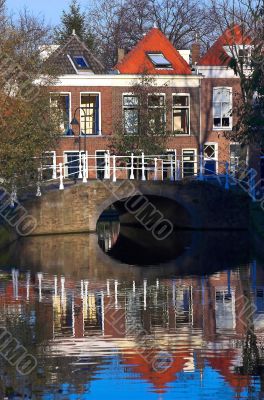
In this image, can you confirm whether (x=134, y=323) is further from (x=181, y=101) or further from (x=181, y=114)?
(x=181, y=114)

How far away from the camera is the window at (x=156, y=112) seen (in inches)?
1924

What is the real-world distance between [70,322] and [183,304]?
9.98ft

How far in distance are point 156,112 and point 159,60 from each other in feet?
16.4

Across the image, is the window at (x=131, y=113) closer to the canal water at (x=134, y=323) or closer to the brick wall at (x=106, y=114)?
the brick wall at (x=106, y=114)

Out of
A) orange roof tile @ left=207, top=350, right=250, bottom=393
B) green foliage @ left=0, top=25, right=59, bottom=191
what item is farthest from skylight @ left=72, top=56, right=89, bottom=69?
orange roof tile @ left=207, top=350, right=250, bottom=393

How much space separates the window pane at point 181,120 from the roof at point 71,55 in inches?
160

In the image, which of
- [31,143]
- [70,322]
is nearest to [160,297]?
[70,322]

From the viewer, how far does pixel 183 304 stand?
20.9 m

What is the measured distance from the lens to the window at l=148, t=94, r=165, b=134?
4888 centimetres

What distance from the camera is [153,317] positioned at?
63.1ft

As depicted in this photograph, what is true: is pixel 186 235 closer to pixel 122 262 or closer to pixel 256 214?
pixel 256 214

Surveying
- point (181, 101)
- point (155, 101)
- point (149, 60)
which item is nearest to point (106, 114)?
point (155, 101)

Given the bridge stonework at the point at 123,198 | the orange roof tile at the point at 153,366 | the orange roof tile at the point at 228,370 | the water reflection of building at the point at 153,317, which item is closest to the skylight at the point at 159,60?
the bridge stonework at the point at 123,198

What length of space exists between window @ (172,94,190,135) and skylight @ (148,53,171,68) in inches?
78.9
